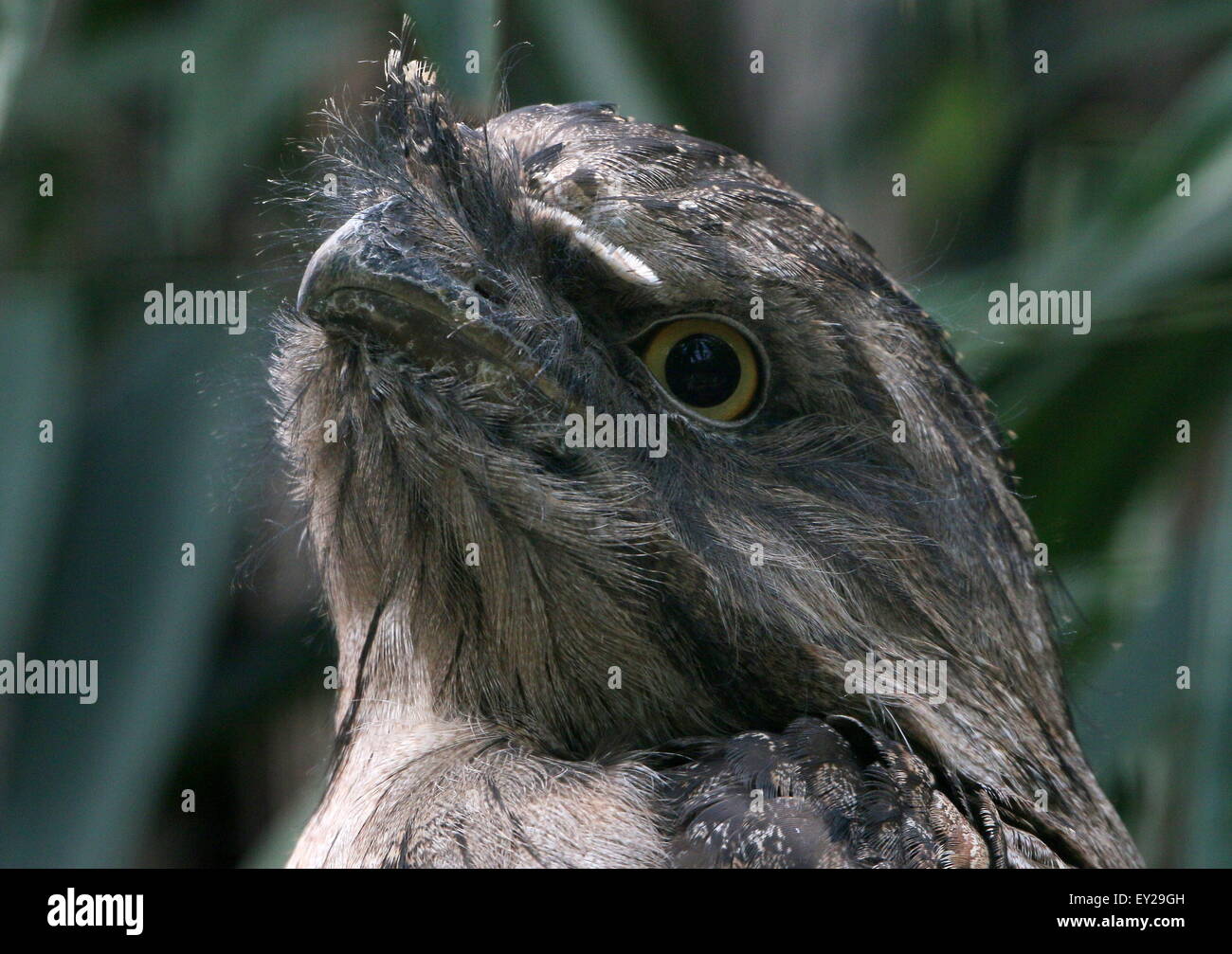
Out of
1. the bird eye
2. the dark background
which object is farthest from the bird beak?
the dark background

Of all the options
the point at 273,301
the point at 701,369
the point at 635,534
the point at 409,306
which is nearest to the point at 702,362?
the point at 701,369

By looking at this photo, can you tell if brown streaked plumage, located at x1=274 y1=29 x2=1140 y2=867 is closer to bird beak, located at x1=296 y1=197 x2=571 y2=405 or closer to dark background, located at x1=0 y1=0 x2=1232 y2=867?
bird beak, located at x1=296 y1=197 x2=571 y2=405

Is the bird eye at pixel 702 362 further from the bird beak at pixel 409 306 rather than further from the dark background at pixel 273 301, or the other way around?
the dark background at pixel 273 301

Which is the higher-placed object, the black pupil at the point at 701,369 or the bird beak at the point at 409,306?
the bird beak at the point at 409,306

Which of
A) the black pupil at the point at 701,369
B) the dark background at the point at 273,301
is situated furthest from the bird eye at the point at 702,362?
the dark background at the point at 273,301
